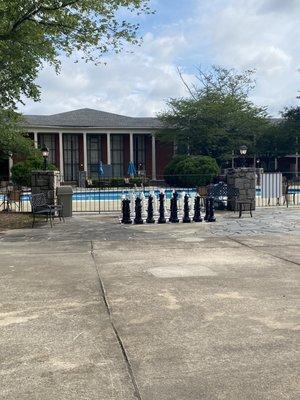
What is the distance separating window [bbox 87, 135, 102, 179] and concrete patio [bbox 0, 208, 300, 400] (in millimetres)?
37363

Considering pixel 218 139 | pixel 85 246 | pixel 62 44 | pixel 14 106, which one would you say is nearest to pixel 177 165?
pixel 218 139

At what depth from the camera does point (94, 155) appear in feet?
155

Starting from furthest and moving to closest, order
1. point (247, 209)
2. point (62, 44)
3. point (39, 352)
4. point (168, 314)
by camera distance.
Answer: point (247, 209) → point (62, 44) → point (168, 314) → point (39, 352)

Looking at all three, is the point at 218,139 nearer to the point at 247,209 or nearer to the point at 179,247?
the point at 247,209

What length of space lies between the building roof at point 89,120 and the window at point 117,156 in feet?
6.13

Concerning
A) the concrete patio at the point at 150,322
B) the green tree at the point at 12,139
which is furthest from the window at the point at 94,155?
the concrete patio at the point at 150,322

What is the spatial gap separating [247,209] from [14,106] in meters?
11.5

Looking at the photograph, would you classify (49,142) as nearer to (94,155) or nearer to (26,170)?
(94,155)

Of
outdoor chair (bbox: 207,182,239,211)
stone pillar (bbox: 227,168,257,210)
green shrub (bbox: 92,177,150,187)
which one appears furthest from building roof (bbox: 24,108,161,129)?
stone pillar (bbox: 227,168,257,210)

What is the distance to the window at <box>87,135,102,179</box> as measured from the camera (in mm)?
47062

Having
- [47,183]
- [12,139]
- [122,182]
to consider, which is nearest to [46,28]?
[47,183]

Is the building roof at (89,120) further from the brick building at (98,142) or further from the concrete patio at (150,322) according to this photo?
the concrete patio at (150,322)

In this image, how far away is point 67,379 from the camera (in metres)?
3.78

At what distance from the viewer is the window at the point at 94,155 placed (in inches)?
1853
